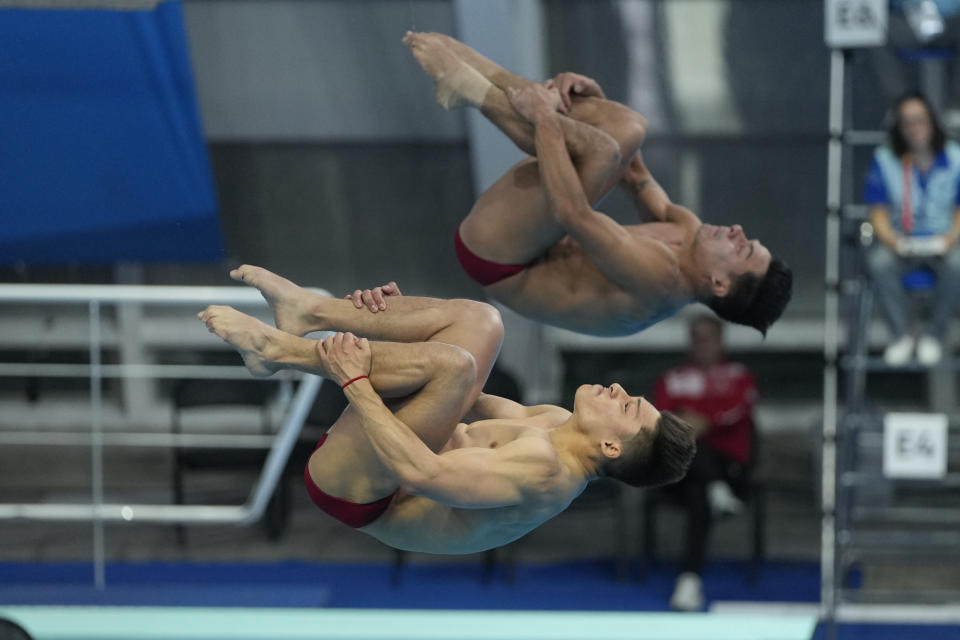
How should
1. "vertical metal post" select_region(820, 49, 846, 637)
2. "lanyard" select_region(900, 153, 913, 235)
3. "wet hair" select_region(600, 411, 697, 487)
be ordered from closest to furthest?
"wet hair" select_region(600, 411, 697, 487) < "vertical metal post" select_region(820, 49, 846, 637) < "lanyard" select_region(900, 153, 913, 235)

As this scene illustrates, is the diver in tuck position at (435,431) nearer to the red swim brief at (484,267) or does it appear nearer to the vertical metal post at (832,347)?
the red swim brief at (484,267)

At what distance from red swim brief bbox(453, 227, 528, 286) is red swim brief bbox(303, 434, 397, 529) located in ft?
2.21

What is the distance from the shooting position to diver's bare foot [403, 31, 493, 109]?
3027 millimetres

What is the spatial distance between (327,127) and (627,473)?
14.0 feet

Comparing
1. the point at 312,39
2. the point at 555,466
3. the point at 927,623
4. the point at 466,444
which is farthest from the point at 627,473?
the point at 312,39

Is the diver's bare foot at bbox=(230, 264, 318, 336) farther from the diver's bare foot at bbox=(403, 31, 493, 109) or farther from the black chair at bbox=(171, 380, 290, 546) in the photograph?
the black chair at bbox=(171, 380, 290, 546)

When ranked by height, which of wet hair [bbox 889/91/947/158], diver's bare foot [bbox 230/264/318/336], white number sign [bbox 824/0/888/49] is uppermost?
diver's bare foot [bbox 230/264/318/336]

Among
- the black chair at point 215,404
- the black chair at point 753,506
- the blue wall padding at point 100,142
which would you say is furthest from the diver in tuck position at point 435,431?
the black chair at point 215,404

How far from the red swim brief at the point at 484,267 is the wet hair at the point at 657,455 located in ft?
2.15

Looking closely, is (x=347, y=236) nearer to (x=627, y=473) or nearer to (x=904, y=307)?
(x=904, y=307)

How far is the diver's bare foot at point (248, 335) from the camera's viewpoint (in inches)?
103

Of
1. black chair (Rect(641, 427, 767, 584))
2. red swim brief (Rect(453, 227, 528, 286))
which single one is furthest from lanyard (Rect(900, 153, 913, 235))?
red swim brief (Rect(453, 227, 528, 286))

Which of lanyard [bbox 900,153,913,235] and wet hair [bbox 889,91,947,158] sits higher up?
wet hair [bbox 889,91,947,158]

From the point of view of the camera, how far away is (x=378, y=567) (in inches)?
225
